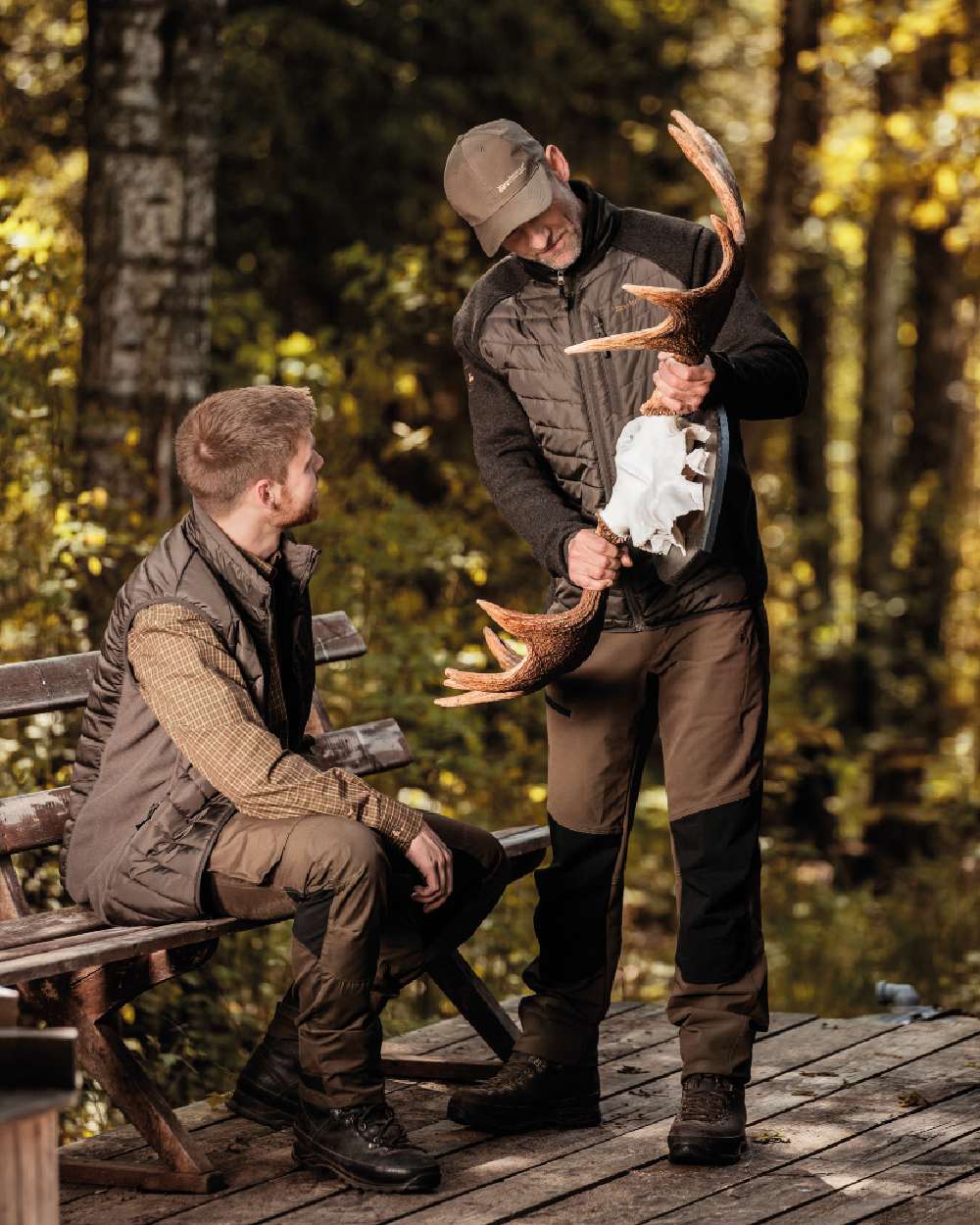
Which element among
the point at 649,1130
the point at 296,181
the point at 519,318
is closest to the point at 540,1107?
the point at 649,1130

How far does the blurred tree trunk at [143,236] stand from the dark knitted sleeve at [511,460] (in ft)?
7.62

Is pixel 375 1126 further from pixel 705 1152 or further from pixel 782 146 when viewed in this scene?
pixel 782 146

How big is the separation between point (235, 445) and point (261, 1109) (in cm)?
154

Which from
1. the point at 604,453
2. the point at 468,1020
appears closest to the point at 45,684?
the point at 468,1020

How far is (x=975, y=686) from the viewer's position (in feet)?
47.6

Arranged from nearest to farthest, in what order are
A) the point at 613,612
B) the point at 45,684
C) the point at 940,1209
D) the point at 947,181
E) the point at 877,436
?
the point at 940,1209 < the point at 613,612 < the point at 45,684 < the point at 947,181 < the point at 877,436

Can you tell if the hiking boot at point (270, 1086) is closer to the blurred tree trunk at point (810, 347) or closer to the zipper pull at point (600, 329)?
the zipper pull at point (600, 329)

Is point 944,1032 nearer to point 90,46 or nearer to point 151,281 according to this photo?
point 151,281

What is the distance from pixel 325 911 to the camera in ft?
13.2

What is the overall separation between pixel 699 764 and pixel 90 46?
379 cm

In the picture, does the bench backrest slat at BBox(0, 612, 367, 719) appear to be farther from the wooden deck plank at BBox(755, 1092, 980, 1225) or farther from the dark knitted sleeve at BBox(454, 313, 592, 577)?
the wooden deck plank at BBox(755, 1092, 980, 1225)

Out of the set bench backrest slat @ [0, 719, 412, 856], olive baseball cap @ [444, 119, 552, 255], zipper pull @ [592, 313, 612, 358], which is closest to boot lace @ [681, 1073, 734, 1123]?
bench backrest slat @ [0, 719, 412, 856]

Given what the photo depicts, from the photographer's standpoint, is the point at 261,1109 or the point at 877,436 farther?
the point at 877,436

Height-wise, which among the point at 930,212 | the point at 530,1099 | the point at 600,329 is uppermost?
the point at 930,212
